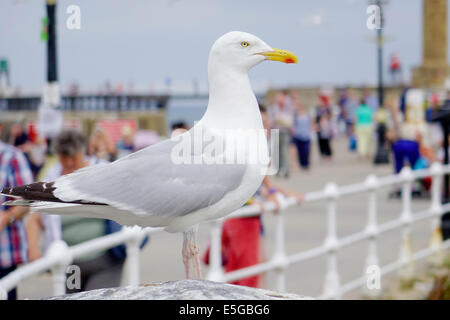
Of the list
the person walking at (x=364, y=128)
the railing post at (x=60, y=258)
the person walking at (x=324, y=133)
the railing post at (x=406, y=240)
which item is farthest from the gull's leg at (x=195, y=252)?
the person walking at (x=364, y=128)

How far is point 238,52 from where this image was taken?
1.17 metres

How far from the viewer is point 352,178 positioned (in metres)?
17.1

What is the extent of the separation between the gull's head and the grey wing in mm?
154

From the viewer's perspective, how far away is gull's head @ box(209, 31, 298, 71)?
1.17 m

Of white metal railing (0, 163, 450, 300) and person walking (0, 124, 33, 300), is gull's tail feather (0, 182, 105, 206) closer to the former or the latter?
white metal railing (0, 163, 450, 300)

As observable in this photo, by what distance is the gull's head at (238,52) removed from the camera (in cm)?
117

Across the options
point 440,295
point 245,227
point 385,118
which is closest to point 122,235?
point 245,227

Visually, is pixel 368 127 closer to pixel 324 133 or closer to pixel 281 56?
pixel 324 133

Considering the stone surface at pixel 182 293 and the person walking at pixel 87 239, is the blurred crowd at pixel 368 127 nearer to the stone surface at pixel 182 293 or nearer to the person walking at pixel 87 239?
the stone surface at pixel 182 293

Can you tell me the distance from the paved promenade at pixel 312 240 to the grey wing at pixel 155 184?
3.30 meters

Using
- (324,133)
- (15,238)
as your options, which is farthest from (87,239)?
(324,133)

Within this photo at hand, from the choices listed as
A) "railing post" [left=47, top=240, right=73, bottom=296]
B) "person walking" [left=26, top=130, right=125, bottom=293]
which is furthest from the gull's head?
"railing post" [left=47, top=240, right=73, bottom=296]

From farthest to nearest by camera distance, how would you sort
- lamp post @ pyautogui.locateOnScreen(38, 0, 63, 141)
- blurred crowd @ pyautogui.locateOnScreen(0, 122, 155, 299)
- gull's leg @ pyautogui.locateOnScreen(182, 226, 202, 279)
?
1. blurred crowd @ pyautogui.locateOnScreen(0, 122, 155, 299)
2. lamp post @ pyautogui.locateOnScreen(38, 0, 63, 141)
3. gull's leg @ pyautogui.locateOnScreen(182, 226, 202, 279)

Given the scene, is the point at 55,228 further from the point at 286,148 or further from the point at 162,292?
the point at 286,148
